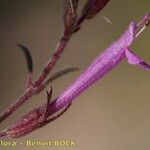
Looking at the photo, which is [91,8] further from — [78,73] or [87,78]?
[78,73]

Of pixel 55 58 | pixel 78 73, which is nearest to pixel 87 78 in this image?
pixel 55 58

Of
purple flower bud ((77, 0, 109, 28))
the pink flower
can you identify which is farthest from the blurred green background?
purple flower bud ((77, 0, 109, 28))

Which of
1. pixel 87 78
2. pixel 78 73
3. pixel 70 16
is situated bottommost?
pixel 78 73

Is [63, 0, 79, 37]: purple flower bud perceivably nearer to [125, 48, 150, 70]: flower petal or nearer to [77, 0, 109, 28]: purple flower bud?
[77, 0, 109, 28]: purple flower bud

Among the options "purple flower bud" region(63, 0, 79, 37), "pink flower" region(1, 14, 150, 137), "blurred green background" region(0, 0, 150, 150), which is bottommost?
"blurred green background" region(0, 0, 150, 150)

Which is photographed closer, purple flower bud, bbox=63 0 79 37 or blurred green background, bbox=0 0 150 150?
purple flower bud, bbox=63 0 79 37

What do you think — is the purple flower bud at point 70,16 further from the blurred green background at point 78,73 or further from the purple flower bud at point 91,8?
the blurred green background at point 78,73

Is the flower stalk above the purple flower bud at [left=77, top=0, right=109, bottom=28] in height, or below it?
below

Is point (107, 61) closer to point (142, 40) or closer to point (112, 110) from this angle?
point (112, 110)

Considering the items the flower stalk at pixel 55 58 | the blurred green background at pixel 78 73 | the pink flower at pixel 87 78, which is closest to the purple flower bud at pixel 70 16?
the flower stalk at pixel 55 58
